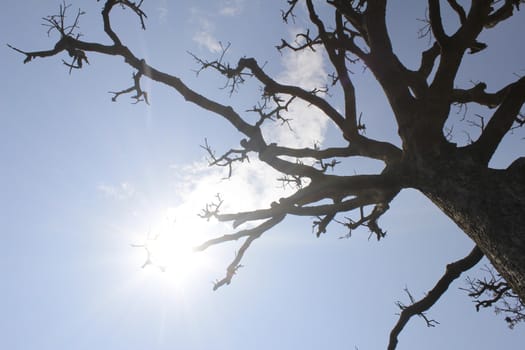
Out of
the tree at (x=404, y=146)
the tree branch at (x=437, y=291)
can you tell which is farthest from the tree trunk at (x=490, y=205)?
the tree branch at (x=437, y=291)

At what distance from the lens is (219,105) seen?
177 inches

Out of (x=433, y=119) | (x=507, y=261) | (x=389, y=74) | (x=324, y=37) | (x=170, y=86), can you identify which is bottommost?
(x=507, y=261)

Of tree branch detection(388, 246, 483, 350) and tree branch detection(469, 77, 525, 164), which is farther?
tree branch detection(388, 246, 483, 350)

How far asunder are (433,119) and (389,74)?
89 cm

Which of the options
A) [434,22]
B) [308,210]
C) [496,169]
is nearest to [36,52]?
[308,210]

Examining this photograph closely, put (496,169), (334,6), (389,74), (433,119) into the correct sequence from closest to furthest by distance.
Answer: (496,169) → (433,119) → (389,74) → (334,6)

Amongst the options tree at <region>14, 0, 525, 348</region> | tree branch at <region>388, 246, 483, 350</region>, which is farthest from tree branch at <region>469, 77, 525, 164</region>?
tree branch at <region>388, 246, 483, 350</region>

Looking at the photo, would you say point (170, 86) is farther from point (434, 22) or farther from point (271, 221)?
point (434, 22)

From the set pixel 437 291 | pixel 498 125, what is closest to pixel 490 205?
pixel 498 125

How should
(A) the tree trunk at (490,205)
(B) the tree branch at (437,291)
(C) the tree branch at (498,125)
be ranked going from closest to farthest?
(A) the tree trunk at (490,205), (C) the tree branch at (498,125), (B) the tree branch at (437,291)

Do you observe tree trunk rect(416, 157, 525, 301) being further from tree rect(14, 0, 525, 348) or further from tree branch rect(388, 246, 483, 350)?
tree branch rect(388, 246, 483, 350)

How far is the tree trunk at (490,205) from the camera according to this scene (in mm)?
2387

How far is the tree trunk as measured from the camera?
2.39 metres

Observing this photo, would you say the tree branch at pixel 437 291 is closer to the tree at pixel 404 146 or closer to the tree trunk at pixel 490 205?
the tree at pixel 404 146
